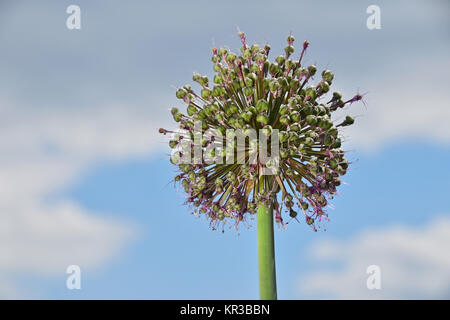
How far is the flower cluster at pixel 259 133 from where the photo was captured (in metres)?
11.7

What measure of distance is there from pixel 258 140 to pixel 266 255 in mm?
2684

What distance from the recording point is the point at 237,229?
12719 mm

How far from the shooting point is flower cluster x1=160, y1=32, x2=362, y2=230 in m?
11.7

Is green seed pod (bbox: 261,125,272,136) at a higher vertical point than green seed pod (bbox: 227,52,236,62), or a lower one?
lower

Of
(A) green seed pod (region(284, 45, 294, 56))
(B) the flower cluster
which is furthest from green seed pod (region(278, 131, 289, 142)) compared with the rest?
(A) green seed pod (region(284, 45, 294, 56))

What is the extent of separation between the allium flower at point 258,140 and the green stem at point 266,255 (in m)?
0.05

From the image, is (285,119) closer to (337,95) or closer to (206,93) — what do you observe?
(206,93)

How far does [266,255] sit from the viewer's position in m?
12.1

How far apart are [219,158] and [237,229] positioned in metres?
1.89

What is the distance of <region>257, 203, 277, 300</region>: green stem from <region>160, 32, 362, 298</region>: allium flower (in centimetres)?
5

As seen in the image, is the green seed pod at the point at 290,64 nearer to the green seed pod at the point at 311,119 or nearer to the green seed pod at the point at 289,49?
the green seed pod at the point at 289,49

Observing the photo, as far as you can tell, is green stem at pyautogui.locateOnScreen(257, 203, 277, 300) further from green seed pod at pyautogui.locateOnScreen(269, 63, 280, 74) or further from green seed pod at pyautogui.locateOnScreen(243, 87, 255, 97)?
green seed pod at pyautogui.locateOnScreen(269, 63, 280, 74)

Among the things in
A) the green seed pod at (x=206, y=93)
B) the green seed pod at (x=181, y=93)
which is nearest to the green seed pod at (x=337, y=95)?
the green seed pod at (x=206, y=93)
